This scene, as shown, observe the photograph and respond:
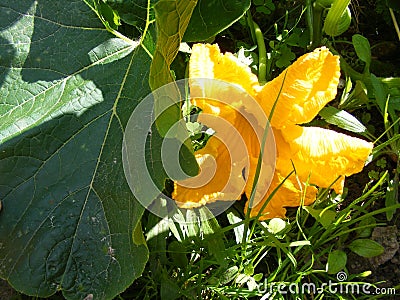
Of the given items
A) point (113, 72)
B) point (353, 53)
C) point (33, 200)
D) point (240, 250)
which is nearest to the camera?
point (33, 200)

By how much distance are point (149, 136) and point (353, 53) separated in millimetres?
821

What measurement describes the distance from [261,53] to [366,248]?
0.59 m

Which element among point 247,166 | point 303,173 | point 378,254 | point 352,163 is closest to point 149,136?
point 247,166

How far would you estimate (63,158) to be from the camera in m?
1.44

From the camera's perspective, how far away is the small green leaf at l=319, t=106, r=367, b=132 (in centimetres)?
174

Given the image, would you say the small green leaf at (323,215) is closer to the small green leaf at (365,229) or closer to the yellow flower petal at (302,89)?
the small green leaf at (365,229)

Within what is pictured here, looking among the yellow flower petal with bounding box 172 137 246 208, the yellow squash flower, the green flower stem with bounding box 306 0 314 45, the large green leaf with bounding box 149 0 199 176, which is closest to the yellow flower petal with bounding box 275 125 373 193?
the yellow squash flower

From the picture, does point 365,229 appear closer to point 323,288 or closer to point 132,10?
point 323,288

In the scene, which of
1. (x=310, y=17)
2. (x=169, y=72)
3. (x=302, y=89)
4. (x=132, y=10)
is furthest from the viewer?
(x=310, y=17)

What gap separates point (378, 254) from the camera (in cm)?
172

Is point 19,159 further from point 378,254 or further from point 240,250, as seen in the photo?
point 378,254
